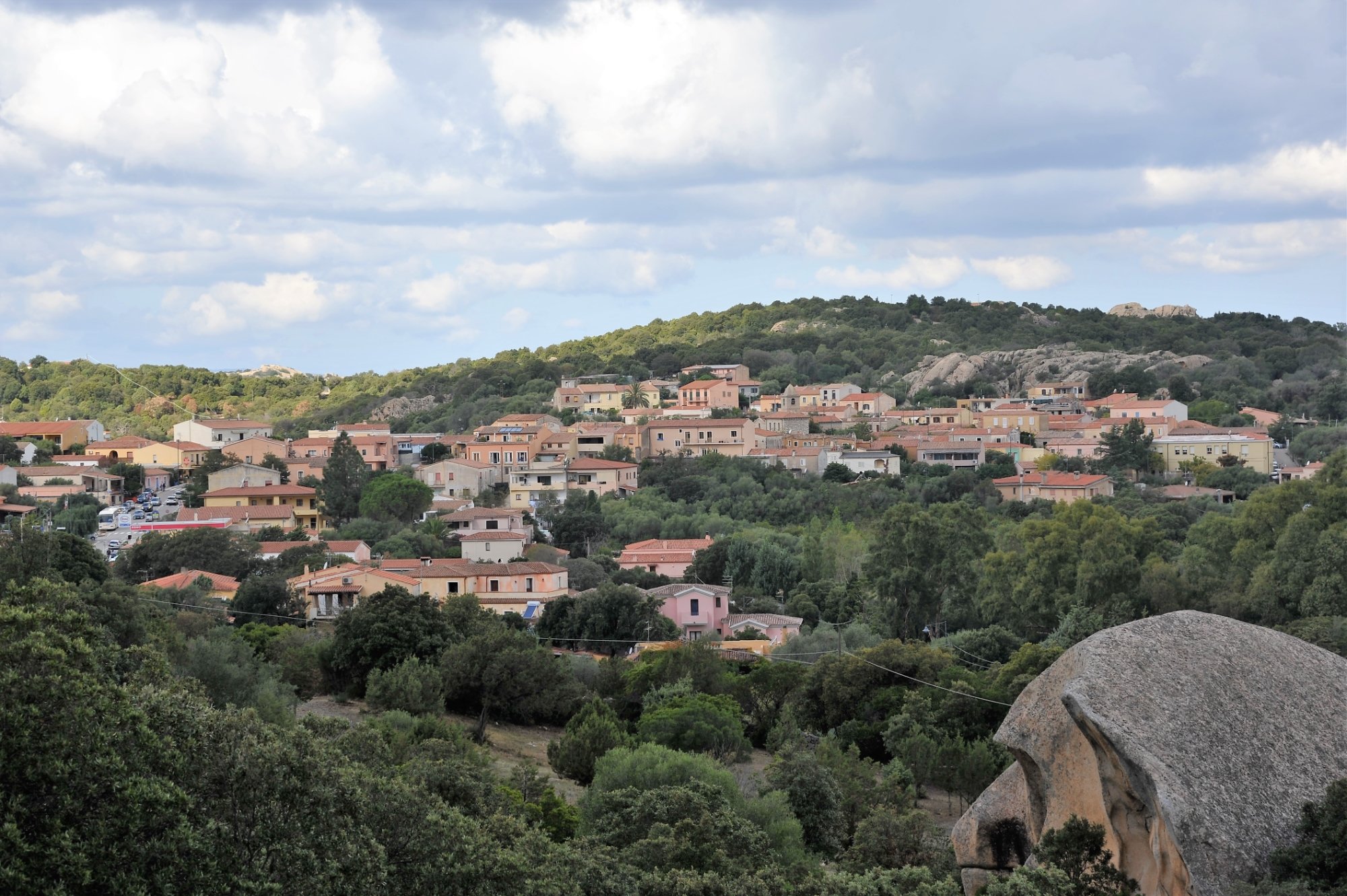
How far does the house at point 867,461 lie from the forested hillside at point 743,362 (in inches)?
941

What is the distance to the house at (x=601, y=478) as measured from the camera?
208 ft

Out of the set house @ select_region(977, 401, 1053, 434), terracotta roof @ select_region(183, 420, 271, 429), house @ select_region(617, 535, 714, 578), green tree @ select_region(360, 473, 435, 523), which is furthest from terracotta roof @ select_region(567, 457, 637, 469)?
house @ select_region(977, 401, 1053, 434)

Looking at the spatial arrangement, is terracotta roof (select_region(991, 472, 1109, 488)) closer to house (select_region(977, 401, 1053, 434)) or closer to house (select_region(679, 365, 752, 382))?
house (select_region(977, 401, 1053, 434))

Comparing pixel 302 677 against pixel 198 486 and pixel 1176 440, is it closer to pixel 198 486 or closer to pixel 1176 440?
pixel 198 486

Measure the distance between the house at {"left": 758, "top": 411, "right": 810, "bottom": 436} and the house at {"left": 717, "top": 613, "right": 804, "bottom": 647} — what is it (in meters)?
39.1

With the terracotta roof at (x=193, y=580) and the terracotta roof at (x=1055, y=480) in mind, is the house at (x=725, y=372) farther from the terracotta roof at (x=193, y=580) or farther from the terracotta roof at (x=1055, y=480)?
the terracotta roof at (x=193, y=580)

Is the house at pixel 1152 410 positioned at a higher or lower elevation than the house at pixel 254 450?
higher

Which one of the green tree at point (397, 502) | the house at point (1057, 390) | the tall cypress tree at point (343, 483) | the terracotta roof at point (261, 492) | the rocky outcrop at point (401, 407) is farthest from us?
the house at point (1057, 390)

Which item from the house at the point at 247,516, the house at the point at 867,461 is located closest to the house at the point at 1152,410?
the house at the point at 867,461

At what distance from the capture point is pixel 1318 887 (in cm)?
1049

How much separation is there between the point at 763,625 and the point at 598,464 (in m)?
27.8

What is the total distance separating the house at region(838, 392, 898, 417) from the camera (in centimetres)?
8788

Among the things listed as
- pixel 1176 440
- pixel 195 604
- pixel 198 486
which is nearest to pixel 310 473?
pixel 198 486

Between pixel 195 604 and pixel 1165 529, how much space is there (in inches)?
1288
